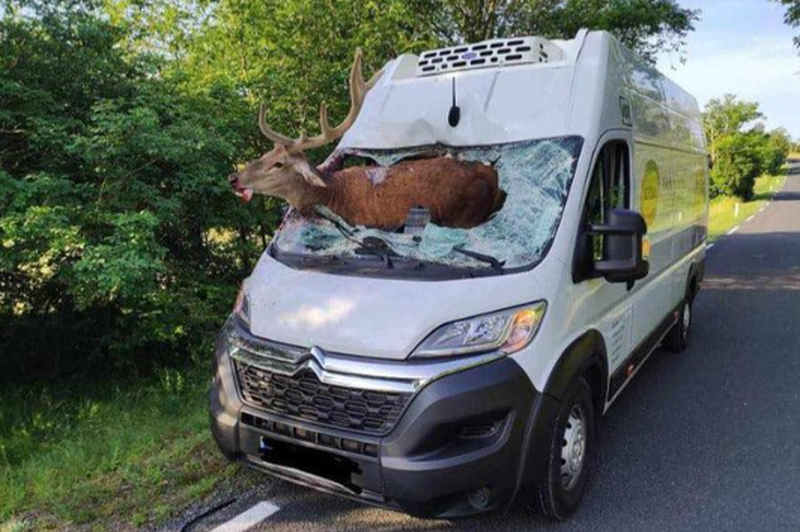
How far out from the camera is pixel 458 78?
435cm

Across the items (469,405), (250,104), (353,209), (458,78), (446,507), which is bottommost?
(446,507)

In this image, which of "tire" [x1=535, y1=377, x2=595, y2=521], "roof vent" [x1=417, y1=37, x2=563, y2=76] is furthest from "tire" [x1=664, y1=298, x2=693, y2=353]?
"roof vent" [x1=417, y1=37, x2=563, y2=76]

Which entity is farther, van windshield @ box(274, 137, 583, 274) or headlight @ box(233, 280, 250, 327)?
headlight @ box(233, 280, 250, 327)

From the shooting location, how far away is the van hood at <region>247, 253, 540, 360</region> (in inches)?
115

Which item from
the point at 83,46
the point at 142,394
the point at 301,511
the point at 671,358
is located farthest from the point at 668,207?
the point at 83,46

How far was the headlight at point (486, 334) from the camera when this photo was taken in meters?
2.90

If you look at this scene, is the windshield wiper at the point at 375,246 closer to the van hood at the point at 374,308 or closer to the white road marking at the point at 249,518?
the van hood at the point at 374,308

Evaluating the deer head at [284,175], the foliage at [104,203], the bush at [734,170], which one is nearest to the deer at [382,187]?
the deer head at [284,175]

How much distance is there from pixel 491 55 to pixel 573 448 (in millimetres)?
2716

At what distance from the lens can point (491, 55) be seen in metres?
4.44

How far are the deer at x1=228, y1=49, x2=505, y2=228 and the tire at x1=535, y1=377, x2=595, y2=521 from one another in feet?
4.05

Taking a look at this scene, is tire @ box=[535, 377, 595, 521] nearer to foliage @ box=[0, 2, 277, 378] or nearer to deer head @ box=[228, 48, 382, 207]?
deer head @ box=[228, 48, 382, 207]

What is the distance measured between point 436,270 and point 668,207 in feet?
10.7

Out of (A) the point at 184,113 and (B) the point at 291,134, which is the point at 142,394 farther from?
(B) the point at 291,134
